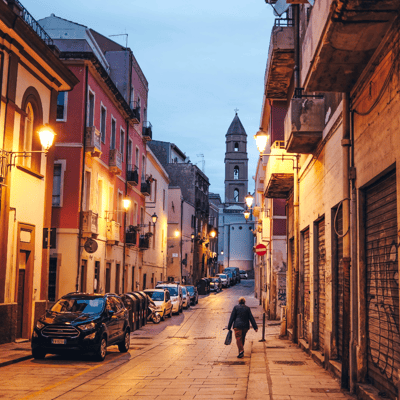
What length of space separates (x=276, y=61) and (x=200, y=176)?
62.1 meters

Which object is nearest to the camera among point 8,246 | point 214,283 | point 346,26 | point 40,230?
point 346,26

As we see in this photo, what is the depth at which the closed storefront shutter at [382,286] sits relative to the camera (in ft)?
28.0

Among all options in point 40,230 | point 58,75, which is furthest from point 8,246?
point 58,75

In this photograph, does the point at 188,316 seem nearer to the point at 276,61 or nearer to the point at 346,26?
the point at 276,61

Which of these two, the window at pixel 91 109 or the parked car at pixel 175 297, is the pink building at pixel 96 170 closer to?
the window at pixel 91 109

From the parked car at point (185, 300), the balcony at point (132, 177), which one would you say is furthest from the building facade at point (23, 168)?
the parked car at point (185, 300)

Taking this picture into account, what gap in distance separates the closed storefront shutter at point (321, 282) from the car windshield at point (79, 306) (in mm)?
5634

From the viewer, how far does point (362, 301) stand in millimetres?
10242

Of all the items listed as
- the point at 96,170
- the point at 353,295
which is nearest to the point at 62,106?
the point at 96,170

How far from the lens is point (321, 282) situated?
52.1 feet

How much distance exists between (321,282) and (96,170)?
1615cm

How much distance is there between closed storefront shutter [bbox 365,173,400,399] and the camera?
336 inches

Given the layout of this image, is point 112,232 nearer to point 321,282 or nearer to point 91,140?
point 91,140

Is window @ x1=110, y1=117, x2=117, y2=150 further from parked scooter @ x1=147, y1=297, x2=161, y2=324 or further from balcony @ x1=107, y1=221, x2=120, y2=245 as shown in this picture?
parked scooter @ x1=147, y1=297, x2=161, y2=324
